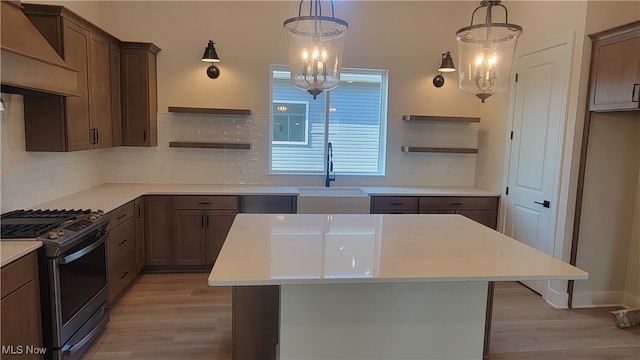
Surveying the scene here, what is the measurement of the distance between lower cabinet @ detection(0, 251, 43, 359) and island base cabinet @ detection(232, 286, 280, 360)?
1.06 m

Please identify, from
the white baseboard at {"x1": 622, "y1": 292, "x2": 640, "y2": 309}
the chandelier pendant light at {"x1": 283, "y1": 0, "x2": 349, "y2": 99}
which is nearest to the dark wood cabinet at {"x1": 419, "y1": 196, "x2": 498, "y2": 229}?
the white baseboard at {"x1": 622, "y1": 292, "x2": 640, "y2": 309}

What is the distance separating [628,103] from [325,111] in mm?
2829

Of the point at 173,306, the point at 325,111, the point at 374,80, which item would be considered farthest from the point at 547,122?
the point at 173,306

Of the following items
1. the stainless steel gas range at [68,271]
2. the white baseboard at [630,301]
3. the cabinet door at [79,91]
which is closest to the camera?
the stainless steel gas range at [68,271]

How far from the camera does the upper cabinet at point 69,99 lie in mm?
2859

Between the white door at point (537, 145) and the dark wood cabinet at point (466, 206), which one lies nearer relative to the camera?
the white door at point (537, 145)

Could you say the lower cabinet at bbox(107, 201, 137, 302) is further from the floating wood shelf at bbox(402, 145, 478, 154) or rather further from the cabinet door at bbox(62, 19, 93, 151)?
the floating wood shelf at bbox(402, 145, 478, 154)

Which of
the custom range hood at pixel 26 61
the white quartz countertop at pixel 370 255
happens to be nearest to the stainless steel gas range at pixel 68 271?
the custom range hood at pixel 26 61

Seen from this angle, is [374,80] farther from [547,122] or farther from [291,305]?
[291,305]

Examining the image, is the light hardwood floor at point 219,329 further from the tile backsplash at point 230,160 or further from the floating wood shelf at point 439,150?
the floating wood shelf at point 439,150

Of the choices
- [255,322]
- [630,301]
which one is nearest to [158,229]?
[255,322]

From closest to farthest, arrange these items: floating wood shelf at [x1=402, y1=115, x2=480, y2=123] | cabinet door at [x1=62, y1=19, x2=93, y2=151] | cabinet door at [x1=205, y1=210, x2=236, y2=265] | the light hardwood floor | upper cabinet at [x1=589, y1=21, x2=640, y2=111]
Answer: the light hardwood floor
upper cabinet at [x1=589, y1=21, x2=640, y2=111]
cabinet door at [x1=62, y1=19, x2=93, y2=151]
cabinet door at [x1=205, y1=210, x2=236, y2=265]
floating wood shelf at [x1=402, y1=115, x2=480, y2=123]

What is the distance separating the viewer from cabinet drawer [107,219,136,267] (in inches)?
124

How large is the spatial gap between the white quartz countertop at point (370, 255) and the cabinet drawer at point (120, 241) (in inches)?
A: 46.8
